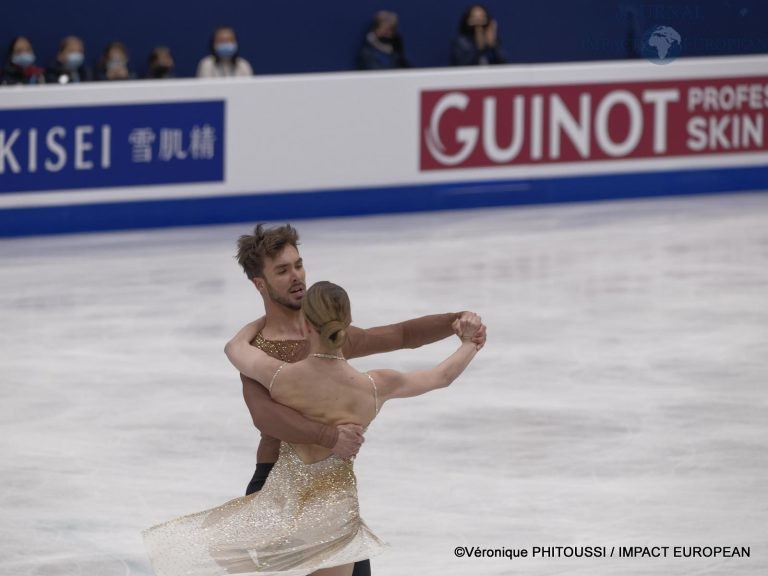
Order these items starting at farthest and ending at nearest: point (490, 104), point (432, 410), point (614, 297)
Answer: point (490, 104), point (614, 297), point (432, 410)

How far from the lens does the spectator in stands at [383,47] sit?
1626cm

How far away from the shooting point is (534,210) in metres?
14.9

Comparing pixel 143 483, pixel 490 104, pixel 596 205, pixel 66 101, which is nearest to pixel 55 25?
pixel 66 101

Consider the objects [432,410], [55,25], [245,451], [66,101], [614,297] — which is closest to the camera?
[245,451]

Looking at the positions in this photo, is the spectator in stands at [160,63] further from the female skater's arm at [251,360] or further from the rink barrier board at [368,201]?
the female skater's arm at [251,360]

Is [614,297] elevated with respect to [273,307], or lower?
lower

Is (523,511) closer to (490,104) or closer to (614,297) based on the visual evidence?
(614,297)

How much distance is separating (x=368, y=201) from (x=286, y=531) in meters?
10.0

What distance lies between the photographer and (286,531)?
454 centimetres

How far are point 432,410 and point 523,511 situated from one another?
169cm

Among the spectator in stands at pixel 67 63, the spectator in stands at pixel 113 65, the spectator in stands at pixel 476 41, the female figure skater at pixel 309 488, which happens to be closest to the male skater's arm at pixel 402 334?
the female figure skater at pixel 309 488

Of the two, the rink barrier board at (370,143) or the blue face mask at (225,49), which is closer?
the rink barrier board at (370,143)

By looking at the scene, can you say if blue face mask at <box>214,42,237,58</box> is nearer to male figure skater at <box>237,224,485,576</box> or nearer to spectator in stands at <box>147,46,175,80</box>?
spectator in stands at <box>147,46,175,80</box>
